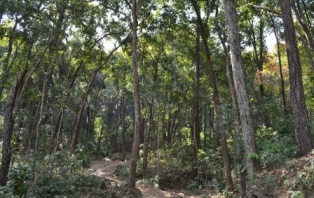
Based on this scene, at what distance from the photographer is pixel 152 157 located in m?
23.4

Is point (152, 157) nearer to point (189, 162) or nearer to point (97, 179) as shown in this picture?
point (189, 162)

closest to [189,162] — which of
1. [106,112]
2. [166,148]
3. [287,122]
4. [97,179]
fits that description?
[166,148]

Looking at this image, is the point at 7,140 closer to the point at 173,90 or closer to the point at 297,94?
the point at 297,94

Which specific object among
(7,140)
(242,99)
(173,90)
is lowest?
(7,140)

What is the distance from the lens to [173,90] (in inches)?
833

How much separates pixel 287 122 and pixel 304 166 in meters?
8.30

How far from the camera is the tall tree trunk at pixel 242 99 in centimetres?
804

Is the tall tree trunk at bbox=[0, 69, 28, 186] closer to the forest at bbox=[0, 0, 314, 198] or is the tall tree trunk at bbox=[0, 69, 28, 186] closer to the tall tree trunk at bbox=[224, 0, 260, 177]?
the forest at bbox=[0, 0, 314, 198]

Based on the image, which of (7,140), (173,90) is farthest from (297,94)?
(173,90)

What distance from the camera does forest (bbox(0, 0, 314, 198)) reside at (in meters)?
8.25

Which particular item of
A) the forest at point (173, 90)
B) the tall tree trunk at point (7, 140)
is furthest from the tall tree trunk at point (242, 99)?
the tall tree trunk at point (7, 140)

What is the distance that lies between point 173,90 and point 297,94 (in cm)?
1317

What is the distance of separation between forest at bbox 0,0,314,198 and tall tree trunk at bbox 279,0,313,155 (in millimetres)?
28

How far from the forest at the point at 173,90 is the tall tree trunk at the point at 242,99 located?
1.1 inches
